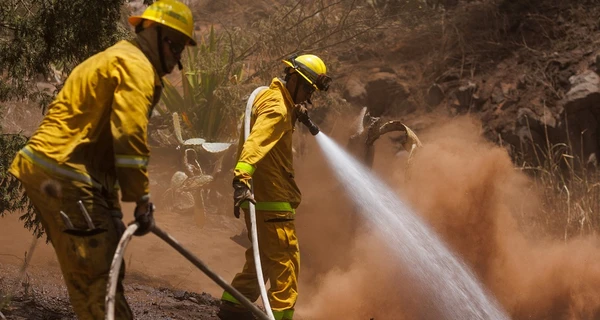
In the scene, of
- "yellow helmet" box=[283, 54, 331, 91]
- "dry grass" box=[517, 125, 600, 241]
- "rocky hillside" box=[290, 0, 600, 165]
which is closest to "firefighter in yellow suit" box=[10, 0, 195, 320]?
"yellow helmet" box=[283, 54, 331, 91]

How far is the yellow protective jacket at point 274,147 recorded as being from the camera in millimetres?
5379

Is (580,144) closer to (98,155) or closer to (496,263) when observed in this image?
(496,263)

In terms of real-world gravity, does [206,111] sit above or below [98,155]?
below

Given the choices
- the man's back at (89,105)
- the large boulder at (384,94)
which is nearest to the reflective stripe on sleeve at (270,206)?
the man's back at (89,105)

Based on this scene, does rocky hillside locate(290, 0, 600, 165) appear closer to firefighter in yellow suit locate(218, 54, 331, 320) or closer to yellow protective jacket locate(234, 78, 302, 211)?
firefighter in yellow suit locate(218, 54, 331, 320)

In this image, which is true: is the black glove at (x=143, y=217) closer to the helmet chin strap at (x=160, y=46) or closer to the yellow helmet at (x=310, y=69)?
the helmet chin strap at (x=160, y=46)

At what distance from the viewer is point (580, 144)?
11.2 m

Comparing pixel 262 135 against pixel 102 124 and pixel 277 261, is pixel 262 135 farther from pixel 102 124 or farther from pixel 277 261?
pixel 102 124

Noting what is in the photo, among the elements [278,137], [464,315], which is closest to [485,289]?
[464,315]

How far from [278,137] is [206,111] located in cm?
594

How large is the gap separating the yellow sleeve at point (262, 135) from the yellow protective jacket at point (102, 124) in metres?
1.52

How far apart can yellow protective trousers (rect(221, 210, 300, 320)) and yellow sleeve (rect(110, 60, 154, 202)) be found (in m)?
2.05

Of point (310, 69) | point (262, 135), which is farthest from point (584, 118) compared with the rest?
point (262, 135)

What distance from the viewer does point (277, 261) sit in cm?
554
